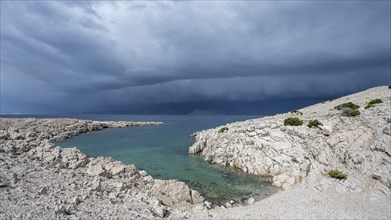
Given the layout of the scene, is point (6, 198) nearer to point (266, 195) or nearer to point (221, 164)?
point (266, 195)

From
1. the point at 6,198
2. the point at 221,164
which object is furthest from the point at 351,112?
→ the point at 6,198

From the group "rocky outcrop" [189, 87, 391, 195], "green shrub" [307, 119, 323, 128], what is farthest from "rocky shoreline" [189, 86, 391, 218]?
"green shrub" [307, 119, 323, 128]

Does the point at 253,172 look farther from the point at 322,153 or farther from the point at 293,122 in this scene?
the point at 293,122

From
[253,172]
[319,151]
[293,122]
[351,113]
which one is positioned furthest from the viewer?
[293,122]

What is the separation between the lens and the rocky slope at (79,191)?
18067mm

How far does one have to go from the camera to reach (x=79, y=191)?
869 inches

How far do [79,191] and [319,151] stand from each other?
2713 centimetres

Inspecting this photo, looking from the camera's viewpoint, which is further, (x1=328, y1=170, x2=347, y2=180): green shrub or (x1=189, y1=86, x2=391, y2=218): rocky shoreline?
(x1=328, y1=170, x2=347, y2=180): green shrub

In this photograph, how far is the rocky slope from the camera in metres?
18.1

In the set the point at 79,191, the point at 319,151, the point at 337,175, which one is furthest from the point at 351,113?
the point at 79,191

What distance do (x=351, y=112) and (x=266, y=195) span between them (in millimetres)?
21872

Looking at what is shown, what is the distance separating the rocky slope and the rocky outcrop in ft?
42.8

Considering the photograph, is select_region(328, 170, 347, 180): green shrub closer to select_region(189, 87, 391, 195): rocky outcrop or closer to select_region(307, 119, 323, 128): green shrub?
select_region(189, 87, 391, 195): rocky outcrop

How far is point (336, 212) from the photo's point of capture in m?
20.5
